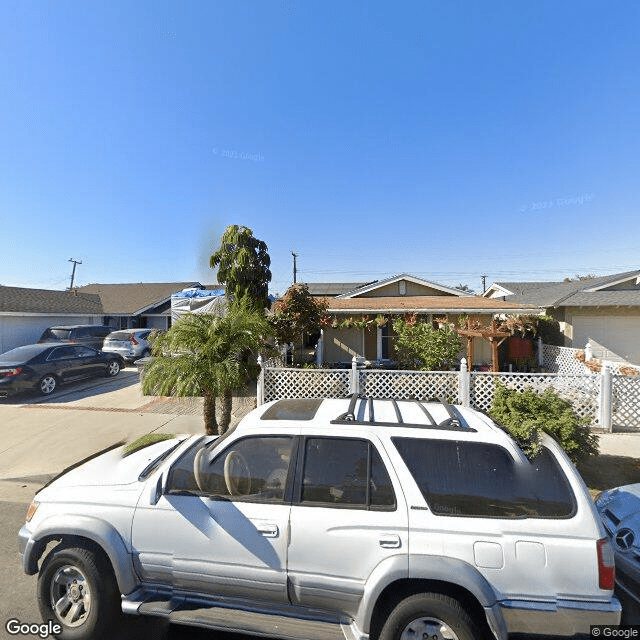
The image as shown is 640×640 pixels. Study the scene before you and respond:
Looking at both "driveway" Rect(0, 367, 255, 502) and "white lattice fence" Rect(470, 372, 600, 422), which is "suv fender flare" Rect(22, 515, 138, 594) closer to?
"driveway" Rect(0, 367, 255, 502)

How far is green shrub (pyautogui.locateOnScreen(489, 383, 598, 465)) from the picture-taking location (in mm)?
4586

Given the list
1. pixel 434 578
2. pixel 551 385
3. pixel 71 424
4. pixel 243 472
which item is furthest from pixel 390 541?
pixel 71 424

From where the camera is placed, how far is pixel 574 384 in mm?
7570

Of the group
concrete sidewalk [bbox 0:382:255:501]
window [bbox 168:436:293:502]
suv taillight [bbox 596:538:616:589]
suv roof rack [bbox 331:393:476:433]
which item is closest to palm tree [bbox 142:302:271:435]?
Answer: concrete sidewalk [bbox 0:382:255:501]

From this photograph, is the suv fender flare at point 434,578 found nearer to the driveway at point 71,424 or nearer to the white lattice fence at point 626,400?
the driveway at point 71,424

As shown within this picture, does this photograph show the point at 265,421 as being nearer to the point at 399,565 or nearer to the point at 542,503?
the point at 399,565

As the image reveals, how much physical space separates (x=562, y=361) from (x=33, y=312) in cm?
2402

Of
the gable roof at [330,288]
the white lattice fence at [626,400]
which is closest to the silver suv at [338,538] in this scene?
the white lattice fence at [626,400]

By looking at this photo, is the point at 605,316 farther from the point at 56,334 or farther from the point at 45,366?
the point at 56,334

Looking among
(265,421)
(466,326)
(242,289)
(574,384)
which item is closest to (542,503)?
(265,421)

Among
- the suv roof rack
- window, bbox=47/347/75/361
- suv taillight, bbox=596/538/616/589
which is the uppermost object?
window, bbox=47/347/75/361

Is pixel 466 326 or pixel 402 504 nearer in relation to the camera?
pixel 402 504

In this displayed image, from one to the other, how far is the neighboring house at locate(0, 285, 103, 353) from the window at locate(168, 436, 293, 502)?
19.1 m

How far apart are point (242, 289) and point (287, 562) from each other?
9153 mm
